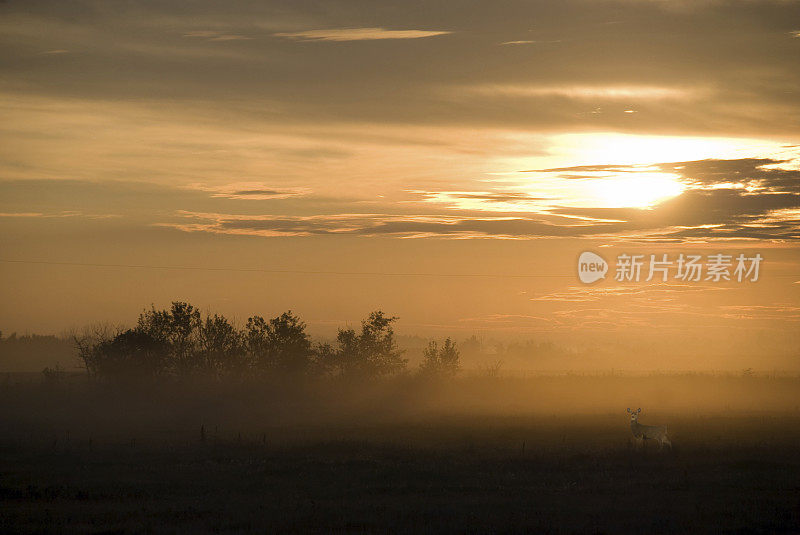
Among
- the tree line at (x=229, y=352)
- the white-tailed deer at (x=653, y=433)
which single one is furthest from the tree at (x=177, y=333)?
the white-tailed deer at (x=653, y=433)

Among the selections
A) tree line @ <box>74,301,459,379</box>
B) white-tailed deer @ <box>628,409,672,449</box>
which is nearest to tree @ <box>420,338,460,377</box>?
tree line @ <box>74,301,459,379</box>

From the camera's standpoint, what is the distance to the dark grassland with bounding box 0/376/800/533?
2425cm

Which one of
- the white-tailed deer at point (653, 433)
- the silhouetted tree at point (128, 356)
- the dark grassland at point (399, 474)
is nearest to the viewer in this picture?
the dark grassland at point (399, 474)

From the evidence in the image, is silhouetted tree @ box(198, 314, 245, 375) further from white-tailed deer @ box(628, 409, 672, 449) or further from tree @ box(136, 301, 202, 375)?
white-tailed deer @ box(628, 409, 672, 449)

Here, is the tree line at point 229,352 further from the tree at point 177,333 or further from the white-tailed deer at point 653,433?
the white-tailed deer at point 653,433

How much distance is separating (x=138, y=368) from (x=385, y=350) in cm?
3054

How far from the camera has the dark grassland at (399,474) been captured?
24250mm

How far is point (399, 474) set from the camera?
33875 mm

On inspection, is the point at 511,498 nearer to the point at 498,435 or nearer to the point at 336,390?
the point at 498,435

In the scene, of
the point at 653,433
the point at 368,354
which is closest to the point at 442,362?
the point at 368,354

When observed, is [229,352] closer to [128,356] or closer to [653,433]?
[128,356]

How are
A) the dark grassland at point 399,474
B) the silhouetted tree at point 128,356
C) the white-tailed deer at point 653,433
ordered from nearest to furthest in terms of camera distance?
the dark grassland at point 399,474
the white-tailed deer at point 653,433
the silhouetted tree at point 128,356

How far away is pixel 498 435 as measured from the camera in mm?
53750

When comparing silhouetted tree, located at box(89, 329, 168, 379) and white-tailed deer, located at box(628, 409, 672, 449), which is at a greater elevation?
white-tailed deer, located at box(628, 409, 672, 449)
